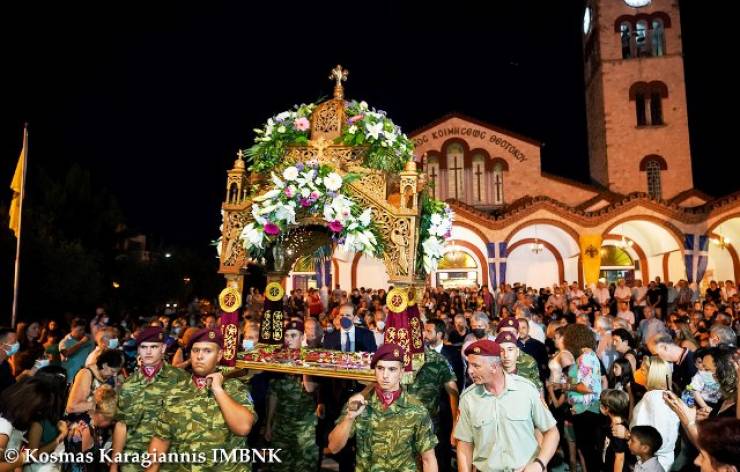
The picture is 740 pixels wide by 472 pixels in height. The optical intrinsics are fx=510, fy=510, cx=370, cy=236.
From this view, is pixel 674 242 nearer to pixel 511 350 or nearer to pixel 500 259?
pixel 500 259

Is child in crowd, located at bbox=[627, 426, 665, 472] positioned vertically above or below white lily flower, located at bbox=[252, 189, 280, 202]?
below

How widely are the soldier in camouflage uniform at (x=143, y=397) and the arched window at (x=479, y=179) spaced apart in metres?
26.4

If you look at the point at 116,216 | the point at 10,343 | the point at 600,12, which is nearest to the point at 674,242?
the point at 600,12

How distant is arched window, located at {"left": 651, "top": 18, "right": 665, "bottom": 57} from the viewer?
30719 millimetres

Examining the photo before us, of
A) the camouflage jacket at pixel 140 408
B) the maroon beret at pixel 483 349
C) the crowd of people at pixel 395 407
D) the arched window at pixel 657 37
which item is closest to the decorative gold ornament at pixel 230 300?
the crowd of people at pixel 395 407

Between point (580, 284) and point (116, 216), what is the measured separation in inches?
1008

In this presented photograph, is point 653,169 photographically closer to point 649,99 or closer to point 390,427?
point 649,99

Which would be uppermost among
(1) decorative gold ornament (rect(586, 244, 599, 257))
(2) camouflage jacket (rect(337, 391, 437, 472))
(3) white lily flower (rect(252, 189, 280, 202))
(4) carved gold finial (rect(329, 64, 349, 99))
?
(4) carved gold finial (rect(329, 64, 349, 99))

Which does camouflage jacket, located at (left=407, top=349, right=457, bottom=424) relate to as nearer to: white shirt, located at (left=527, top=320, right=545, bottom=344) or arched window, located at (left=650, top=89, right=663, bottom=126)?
white shirt, located at (left=527, top=320, right=545, bottom=344)

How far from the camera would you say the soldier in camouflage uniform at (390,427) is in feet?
12.5

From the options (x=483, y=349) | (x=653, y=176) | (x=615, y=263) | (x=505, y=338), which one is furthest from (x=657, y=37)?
(x=483, y=349)

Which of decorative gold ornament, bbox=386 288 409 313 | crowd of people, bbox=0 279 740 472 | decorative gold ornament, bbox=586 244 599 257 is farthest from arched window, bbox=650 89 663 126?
decorative gold ornament, bbox=386 288 409 313

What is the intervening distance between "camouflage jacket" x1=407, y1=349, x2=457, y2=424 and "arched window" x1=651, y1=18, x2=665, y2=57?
105 ft

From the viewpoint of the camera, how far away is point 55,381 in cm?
408
